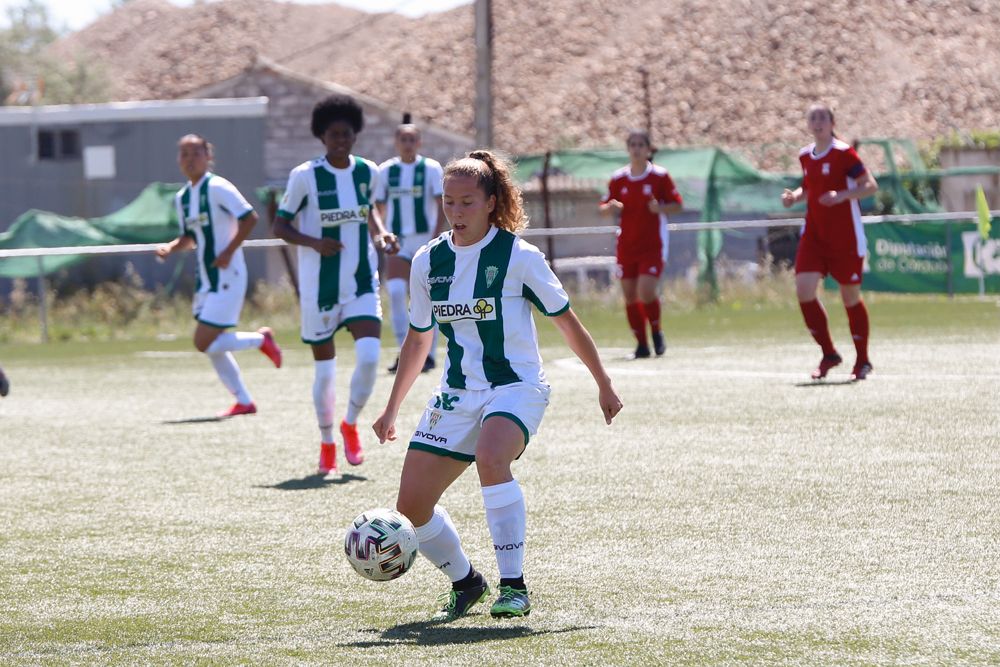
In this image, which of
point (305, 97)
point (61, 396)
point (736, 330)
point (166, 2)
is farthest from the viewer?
point (166, 2)

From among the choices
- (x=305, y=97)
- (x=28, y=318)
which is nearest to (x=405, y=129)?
(x=28, y=318)

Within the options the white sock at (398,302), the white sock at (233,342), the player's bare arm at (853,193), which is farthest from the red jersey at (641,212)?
the white sock at (233,342)

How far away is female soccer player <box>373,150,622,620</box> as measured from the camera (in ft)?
18.6

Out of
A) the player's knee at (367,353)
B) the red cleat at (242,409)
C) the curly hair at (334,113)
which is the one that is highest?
the curly hair at (334,113)

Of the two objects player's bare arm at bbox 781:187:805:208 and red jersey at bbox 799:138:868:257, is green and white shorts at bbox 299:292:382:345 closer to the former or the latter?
player's bare arm at bbox 781:187:805:208

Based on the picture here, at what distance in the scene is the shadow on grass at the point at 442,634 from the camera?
525 cm

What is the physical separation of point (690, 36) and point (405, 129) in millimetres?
66627

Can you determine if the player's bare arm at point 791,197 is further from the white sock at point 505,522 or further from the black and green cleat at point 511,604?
the black and green cleat at point 511,604

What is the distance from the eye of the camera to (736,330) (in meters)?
19.0

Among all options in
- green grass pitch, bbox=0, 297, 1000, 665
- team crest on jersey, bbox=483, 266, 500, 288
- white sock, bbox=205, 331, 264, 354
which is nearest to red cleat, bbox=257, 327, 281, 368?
white sock, bbox=205, 331, 264, 354

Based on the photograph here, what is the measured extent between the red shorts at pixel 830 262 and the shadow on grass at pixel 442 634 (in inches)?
310

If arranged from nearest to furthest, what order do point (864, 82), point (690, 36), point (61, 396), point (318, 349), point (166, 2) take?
point (318, 349) < point (61, 396) < point (864, 82) < point (690, 36) < point (166, 2)

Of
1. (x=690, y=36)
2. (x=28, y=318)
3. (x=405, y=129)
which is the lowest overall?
(x=28, y=318)

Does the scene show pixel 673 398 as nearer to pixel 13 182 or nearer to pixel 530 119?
pixel 13 182
